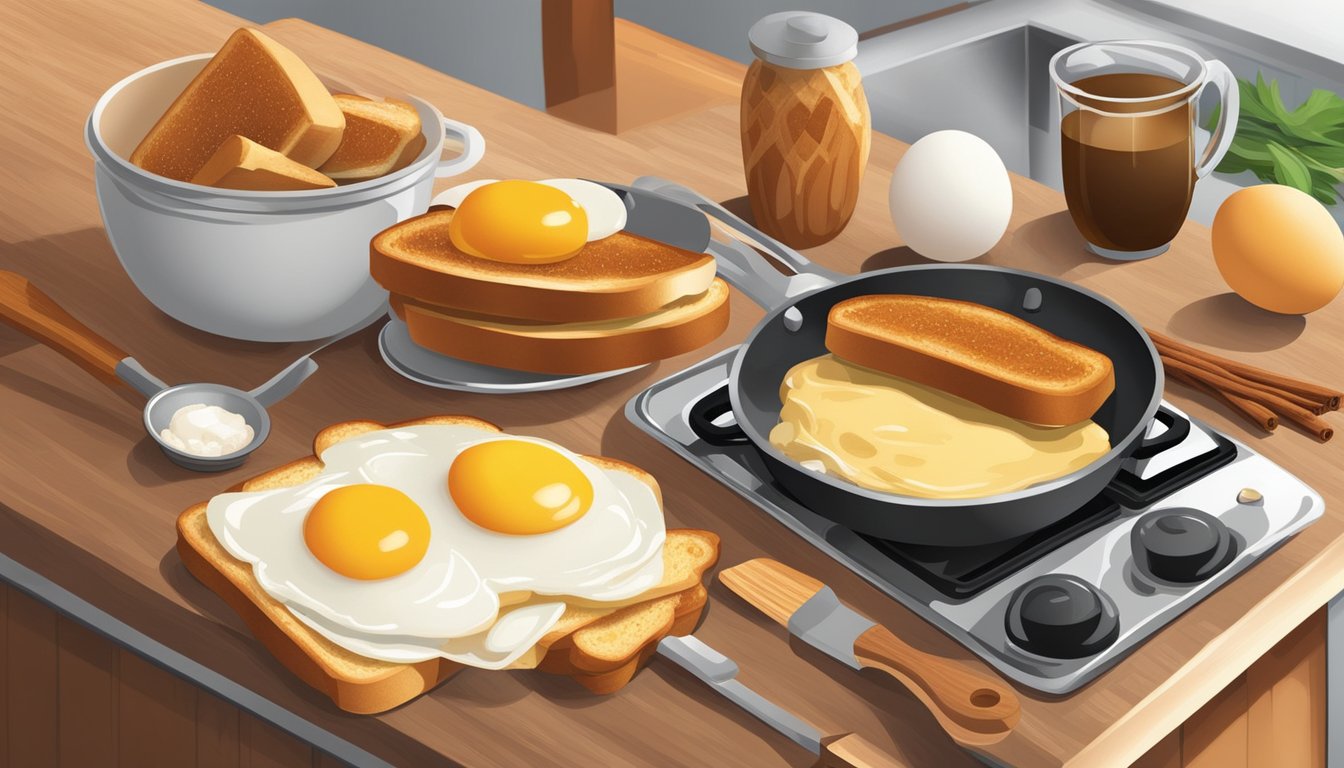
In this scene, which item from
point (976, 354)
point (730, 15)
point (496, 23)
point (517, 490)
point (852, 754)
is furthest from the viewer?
point (496, 23)

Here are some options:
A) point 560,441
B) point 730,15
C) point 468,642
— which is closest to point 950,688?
point 468,642

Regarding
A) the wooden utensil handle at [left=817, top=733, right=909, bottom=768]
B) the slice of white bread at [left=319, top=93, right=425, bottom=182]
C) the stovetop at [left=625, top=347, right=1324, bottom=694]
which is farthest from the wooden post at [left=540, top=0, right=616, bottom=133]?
the wooden utensil handle at [left=817, top=733, right=909, bottom=768]

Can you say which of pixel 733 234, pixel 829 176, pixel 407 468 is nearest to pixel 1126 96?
pixel 829 176

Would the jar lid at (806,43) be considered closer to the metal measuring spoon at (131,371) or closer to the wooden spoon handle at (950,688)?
the metal measuring spoon at (131,371)

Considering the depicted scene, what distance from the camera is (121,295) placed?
4.55ft

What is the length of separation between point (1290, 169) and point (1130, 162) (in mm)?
631

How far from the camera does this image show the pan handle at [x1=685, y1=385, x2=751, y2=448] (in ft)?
3.79

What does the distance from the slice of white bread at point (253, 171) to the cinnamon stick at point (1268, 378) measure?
688 mm

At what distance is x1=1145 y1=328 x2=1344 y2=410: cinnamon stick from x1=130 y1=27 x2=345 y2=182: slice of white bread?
2.28 ft

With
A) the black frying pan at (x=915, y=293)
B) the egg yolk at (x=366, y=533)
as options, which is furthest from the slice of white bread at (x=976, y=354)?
the egg yolk at (x=366, y=533)

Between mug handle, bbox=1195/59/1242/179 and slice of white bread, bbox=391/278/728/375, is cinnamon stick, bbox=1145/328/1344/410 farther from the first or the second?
slice of white bread, bbox=391/278/728/375

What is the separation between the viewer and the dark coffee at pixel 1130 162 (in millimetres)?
1382

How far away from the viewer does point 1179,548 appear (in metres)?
1.01

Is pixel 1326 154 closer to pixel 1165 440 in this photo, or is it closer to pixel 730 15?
Result: pixel 1165 440
